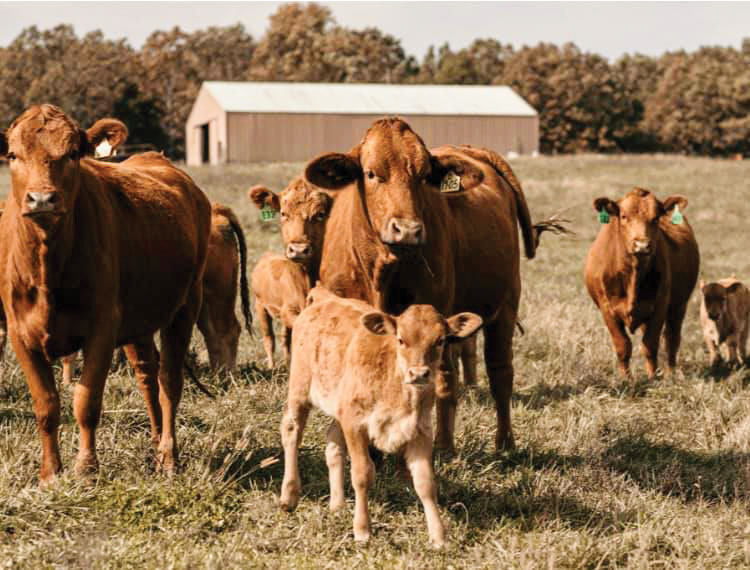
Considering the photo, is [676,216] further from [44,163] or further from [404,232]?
[44,163]

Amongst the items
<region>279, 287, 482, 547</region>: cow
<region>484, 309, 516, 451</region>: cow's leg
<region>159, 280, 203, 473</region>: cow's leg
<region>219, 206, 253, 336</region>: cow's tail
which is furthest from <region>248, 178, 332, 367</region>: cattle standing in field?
<region>279, 287, 482, 547</region>: cow

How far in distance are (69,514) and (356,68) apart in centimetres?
7895

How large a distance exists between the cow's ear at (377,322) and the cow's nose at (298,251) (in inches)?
138

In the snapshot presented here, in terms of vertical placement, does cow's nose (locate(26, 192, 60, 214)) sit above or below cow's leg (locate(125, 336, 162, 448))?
above

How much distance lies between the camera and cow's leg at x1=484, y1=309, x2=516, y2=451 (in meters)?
7.45

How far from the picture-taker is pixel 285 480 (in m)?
5.61

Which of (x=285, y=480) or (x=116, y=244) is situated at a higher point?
(x=116, y=244)

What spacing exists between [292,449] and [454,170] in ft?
6.60

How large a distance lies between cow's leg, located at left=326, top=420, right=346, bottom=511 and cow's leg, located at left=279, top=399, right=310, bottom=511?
205 mm

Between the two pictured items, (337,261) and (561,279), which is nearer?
(337,261)

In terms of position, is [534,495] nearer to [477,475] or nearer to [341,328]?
[477,475]

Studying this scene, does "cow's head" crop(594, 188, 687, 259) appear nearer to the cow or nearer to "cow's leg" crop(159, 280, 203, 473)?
"cow's leg" crop(159, 280, 203, 473)

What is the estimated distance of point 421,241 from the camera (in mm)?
5445

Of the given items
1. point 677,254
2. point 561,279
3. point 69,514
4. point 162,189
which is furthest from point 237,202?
point 69,514
